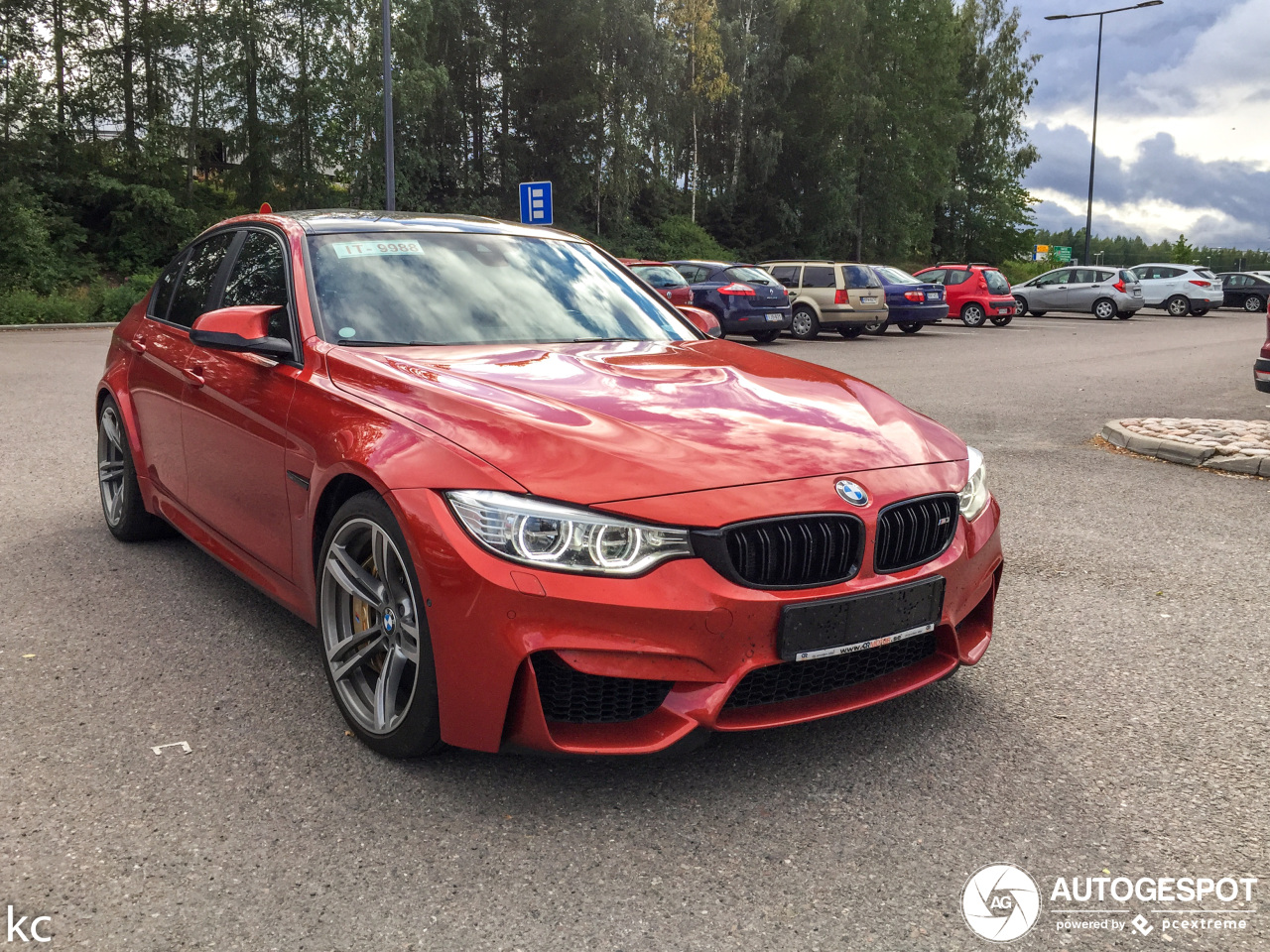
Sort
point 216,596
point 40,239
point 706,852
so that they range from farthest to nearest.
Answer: point 40,239, point 216,596, point 706,852

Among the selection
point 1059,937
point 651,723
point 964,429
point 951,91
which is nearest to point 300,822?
point 651,723

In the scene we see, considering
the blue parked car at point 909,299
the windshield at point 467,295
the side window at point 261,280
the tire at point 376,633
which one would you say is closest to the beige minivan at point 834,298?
the blue parked car at point 909,299

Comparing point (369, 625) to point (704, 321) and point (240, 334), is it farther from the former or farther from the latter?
point (704, 321)

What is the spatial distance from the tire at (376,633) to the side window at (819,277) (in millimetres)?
21364

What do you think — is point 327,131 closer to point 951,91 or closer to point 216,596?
point 951,91

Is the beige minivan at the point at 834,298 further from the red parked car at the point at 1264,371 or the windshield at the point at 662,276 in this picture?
the red parked car at the point at 1264,371

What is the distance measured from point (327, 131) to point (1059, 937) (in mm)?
37036

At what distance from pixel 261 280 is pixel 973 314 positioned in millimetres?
27573

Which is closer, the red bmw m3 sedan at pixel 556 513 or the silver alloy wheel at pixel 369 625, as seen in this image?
the red bmw m3 sedan at pixel 556 513

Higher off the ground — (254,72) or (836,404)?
(254,72)

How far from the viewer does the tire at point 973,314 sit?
29297 millimetres

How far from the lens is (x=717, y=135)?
169 ft

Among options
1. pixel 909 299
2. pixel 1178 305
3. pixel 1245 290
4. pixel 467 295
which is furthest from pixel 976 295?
pixel 467 295

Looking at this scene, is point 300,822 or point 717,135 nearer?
point 300,822
